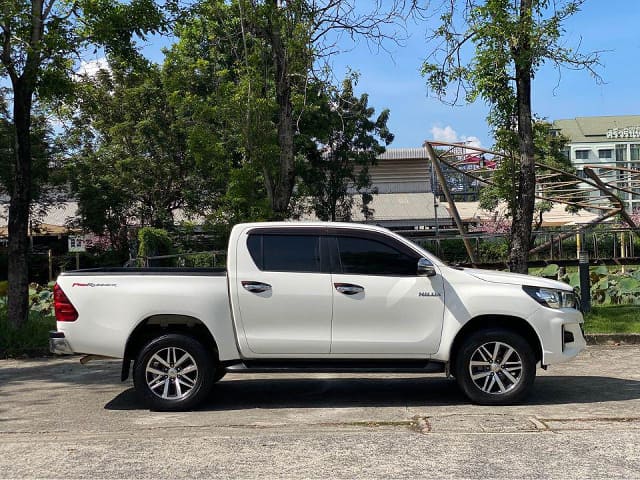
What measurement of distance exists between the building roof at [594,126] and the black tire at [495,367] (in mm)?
127738

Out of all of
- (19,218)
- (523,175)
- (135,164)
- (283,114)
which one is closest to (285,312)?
(19,218)

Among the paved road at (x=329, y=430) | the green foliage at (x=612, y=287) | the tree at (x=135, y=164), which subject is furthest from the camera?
the tree at (x=135, y=164)

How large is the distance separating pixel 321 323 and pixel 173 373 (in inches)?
61.9

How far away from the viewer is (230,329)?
7.34 meters

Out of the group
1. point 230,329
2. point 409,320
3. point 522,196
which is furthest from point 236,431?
point 522,196

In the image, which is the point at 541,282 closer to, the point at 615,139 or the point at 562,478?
the point at 562,478

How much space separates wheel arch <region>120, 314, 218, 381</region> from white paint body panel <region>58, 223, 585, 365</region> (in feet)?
0.27

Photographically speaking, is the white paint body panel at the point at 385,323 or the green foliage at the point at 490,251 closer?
the white paint body panel at the point at 385,323

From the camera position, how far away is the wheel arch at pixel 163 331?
24.3 ft

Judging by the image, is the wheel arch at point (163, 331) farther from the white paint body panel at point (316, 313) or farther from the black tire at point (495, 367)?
the black tire at point (495, 367)

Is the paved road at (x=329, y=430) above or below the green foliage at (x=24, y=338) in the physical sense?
below

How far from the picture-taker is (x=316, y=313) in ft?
23.9

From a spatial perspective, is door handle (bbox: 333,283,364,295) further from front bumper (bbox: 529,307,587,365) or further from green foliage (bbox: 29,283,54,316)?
green foliage (bbox: 29,283,54,316)

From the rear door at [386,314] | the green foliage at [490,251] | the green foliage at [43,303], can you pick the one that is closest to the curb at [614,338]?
the rear door at [386,314]
